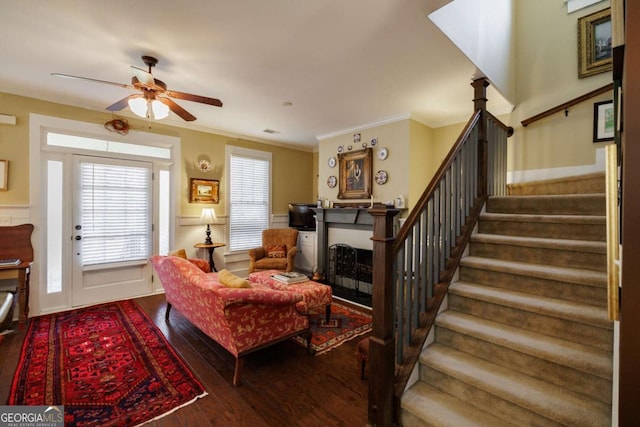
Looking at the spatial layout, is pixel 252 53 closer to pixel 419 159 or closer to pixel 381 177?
pixel 381 177

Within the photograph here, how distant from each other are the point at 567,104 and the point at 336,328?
12.5 ft

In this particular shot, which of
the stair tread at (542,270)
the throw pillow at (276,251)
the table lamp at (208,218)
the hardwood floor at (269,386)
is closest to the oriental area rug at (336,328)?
the hardwood floor at (269,386)

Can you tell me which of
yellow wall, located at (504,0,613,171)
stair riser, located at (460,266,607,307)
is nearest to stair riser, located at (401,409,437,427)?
stair riser, located at (460,266,607,307)

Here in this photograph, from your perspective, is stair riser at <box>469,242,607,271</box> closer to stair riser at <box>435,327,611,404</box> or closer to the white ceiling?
stair riser at <box>435,327,611,404</box>

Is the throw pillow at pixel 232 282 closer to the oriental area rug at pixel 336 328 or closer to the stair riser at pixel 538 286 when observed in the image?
the oriental area rug at pixel 336 328

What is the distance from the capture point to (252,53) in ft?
8.61

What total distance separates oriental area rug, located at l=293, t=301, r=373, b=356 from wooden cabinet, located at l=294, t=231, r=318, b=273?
5.97 feet

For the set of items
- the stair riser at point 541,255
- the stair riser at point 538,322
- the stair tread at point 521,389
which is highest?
the stair riser at point 541,255

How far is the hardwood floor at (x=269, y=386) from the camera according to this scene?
1.89 metres

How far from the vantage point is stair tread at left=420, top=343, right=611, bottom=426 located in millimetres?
1336

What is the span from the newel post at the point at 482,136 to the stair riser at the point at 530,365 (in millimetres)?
1529

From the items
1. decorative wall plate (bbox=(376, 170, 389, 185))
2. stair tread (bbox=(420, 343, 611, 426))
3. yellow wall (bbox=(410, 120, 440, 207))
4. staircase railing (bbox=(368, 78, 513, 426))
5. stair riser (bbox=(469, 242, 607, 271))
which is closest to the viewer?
stair tread (bbox=(420, 343, 611, 426))

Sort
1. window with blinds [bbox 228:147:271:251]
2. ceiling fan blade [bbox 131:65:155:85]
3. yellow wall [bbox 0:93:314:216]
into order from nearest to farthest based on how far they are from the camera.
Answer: ceiling fan blade [bbox 131:65:155:85] → yellow wall [bbox 0:93:314:216] → window with blinds [bbox 228:147:271:251]

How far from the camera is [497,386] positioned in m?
1.52
